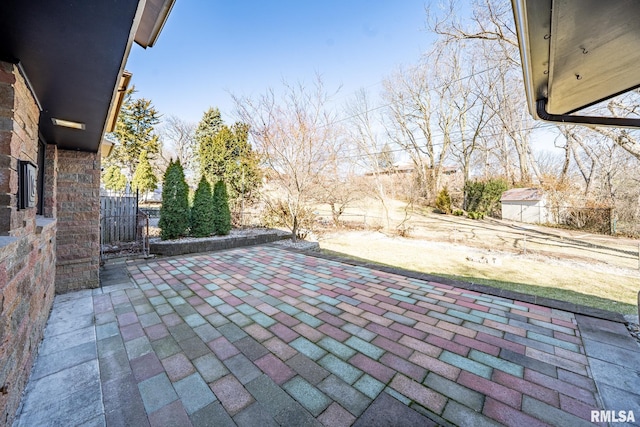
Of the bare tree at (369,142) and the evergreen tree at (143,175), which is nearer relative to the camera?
the bare tree at (369,142)

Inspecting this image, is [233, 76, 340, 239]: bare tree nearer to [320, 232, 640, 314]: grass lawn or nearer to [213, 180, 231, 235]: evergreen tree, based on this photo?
[213, 180, 231, 235]: evergreen tree

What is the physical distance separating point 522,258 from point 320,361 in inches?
303

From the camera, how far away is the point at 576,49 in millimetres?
1349

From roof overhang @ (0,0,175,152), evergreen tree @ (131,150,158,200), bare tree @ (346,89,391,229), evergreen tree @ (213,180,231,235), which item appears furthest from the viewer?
evergreen tree @ (131,150,158,200)

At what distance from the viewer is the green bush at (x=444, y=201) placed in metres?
18.2

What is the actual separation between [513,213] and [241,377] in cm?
1921

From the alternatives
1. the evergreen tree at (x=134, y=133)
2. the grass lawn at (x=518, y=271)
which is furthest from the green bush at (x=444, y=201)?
the evergreen tree at (x=134, y=133)

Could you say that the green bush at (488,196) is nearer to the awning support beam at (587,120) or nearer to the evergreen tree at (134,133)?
the awning support beam at (587,120)

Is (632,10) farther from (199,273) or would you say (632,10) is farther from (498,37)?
(498,37)

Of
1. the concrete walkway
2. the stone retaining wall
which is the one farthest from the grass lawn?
the stone retaining wall

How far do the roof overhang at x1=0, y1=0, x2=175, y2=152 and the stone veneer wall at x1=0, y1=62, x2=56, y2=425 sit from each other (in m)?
0.14

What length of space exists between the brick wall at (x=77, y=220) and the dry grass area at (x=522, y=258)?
17.6 feet

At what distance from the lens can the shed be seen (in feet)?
47.8

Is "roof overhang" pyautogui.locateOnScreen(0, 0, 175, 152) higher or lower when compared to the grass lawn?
higher
